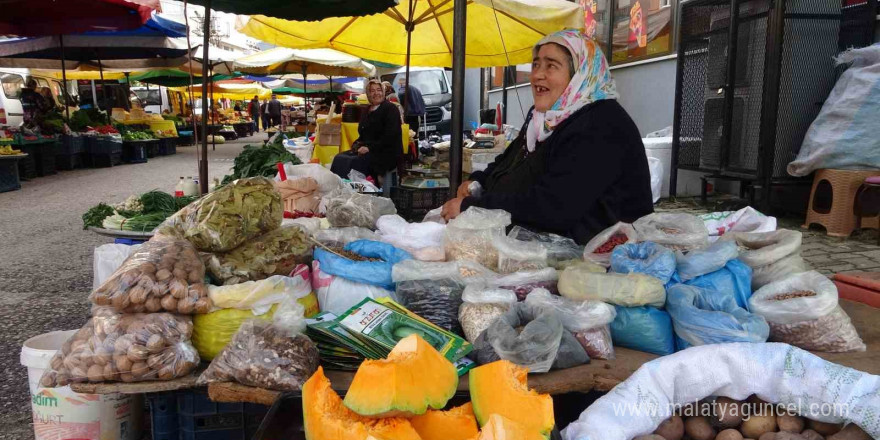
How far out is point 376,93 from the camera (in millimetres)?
7707

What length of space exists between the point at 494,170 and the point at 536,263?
129 centimetres

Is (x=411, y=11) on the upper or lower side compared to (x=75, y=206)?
upper

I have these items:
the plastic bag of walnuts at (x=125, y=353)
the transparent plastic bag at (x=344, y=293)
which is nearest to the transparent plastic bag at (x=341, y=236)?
the transparent plastic bag at (x=344, y=293)

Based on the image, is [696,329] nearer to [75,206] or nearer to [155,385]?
[155,385]

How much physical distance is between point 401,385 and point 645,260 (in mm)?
1371

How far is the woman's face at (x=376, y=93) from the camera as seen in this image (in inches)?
304

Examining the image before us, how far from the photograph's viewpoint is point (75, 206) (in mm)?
8836

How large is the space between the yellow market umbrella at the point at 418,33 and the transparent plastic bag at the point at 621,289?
14.4ft

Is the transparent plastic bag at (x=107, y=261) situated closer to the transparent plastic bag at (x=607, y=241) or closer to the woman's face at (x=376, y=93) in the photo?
the transparent plastic bag at (x=607, y=241)

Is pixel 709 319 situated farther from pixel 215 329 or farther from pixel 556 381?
pixel 215 329

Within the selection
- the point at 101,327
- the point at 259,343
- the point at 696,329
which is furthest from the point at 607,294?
the point at 101,327

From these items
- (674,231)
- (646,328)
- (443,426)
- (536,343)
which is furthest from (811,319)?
(443,426)

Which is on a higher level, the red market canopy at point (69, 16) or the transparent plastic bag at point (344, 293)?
the red market canopy at point (69, 16)

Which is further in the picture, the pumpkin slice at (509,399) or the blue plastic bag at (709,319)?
the blue plastic bag at (709,319)
